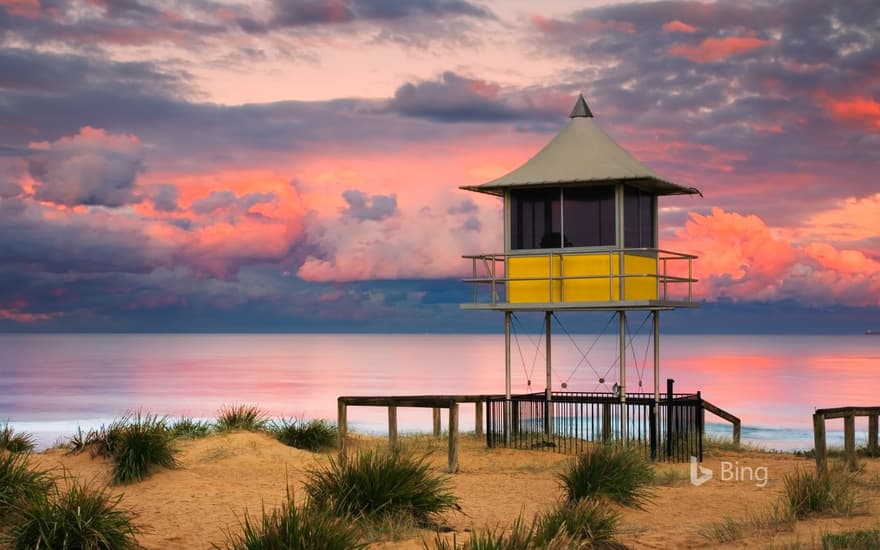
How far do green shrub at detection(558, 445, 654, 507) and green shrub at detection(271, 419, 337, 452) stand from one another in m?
8.50

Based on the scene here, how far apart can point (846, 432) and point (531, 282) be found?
7.43m

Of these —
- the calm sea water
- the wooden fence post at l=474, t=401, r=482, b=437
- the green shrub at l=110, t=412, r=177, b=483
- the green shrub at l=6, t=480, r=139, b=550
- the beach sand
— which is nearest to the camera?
the green shrub at l=6, t=480, r=139, b=550

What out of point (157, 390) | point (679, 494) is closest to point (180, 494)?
point (679, 494)

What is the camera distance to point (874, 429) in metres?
24.6

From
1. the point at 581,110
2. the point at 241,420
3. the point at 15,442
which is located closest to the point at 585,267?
the point at 581,110

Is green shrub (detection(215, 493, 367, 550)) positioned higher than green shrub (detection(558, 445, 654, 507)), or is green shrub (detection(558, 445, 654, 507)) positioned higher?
green shrub (detection(215, 493, 367, 550))

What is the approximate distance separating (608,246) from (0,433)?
43.1 feet

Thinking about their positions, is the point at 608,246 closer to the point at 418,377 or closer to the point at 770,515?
the point at 770,515

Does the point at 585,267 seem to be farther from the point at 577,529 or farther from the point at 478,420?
the point at 577,529

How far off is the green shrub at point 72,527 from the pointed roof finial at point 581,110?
16897mm

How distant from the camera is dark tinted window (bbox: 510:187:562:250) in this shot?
24.6 meters

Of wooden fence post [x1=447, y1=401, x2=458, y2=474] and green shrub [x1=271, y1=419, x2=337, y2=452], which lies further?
green shrub [x1=271, y1=419, x2=337, y2=452]

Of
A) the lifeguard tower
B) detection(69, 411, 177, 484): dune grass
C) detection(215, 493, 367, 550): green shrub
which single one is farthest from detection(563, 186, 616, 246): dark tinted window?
detection(215, 493, 367, 550): green shrub

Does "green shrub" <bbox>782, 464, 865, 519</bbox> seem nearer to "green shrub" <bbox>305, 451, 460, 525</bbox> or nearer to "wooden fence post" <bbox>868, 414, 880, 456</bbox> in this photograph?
"green shrub" <bbox>305, 451, 460, 525</bbox>
